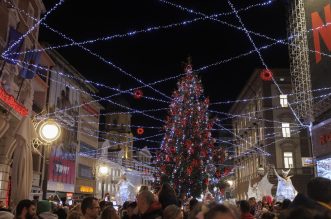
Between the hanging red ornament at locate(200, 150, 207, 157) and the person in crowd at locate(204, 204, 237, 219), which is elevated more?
the hanging red ornament at locate(200, 150, 207, 157)

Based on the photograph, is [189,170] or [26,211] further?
[189,170]

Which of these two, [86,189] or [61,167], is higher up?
[61,167]

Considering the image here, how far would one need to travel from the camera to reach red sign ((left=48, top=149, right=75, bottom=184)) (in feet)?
131

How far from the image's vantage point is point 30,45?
934 inches

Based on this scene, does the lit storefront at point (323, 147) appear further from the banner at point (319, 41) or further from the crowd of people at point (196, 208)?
the crowd of people at point (196, 208)

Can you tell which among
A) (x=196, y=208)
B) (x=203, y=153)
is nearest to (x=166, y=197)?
(x=196, y=208)

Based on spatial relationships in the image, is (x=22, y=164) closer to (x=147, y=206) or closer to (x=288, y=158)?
(x=147, y=206)

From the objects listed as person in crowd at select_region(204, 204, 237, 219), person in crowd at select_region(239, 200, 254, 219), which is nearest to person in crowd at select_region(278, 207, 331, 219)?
person in crowd at select_region(204, 204, 237, 219)

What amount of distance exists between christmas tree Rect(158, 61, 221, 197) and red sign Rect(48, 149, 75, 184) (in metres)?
14.8

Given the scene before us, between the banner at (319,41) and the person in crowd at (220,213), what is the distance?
24.2 m

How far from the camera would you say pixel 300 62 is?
28625mm

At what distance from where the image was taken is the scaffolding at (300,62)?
27766 mm

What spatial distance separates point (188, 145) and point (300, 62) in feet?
32.1

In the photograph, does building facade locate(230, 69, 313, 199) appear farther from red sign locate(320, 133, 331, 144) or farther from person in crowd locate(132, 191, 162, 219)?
person in crowd locate(132, 191, 162, 219)
